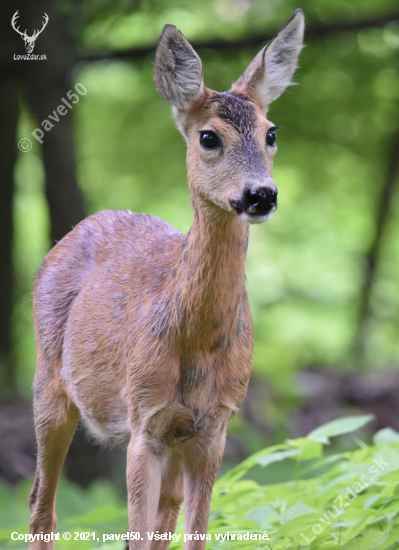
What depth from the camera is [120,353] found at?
13.9 feet

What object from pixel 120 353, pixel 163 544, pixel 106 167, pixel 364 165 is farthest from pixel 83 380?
pixel 364 165

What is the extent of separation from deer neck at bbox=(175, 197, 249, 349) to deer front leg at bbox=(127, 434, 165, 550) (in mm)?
631

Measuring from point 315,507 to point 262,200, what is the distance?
231 cm

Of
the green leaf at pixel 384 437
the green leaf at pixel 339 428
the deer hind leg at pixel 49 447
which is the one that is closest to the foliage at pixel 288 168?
the deer hind leg at pixel 49 447

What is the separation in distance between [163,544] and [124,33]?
29.0ft

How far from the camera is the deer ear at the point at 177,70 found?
153 inches

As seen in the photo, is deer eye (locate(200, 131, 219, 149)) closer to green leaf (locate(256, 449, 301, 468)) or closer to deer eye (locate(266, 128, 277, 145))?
deer eye (locate(266, 128, 277, 145))

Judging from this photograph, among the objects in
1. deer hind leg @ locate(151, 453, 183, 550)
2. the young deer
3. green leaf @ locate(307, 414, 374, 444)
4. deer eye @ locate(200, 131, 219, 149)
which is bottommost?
deer hind leg @ locate(151, 453, 183, 550)

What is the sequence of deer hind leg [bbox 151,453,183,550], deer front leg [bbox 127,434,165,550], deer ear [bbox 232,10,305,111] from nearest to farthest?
deer front leg [bbox 127,434,165,550] → deer ear [bbox 232,10,305,111] → deer hind leg [bbox 151,453,183,550]

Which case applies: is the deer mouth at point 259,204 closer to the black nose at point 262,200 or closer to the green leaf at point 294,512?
the black nose at point 262,200

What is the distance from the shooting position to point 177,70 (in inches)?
156

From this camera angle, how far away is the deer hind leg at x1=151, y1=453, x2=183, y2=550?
4.38 meters

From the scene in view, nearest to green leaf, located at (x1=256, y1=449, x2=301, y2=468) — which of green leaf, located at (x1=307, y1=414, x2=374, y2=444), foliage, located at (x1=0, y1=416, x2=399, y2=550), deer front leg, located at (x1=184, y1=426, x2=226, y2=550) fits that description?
foliage, located at (x1=0, y1=416, x2=399, y2=550)

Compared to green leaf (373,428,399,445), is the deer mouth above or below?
above
